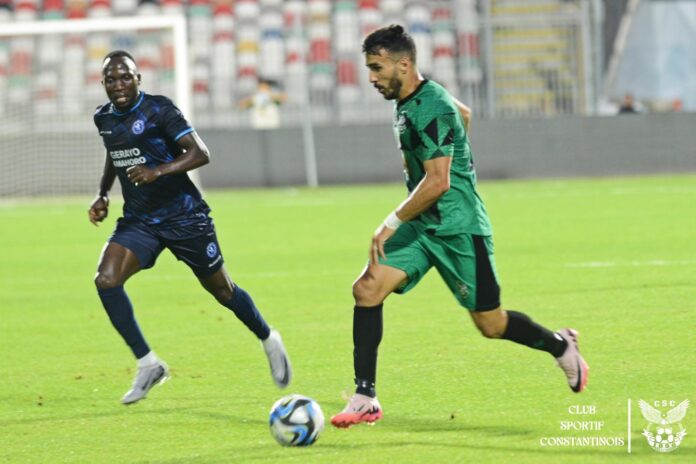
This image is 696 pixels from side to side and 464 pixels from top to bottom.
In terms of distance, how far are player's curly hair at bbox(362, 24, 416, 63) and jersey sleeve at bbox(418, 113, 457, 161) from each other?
34cm

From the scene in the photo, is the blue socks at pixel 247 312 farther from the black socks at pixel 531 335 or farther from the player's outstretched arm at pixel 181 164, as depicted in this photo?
the black socks at pixel 531 335

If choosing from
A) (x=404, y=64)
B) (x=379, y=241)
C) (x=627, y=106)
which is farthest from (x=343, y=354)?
(x=627, y=106)

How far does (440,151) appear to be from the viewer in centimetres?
661

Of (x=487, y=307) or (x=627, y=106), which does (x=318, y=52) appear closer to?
(x=627, y=106)

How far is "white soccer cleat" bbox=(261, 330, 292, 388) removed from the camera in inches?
313

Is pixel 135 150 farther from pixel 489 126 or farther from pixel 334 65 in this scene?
pixel 334 65

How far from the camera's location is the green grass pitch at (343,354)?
648 cm

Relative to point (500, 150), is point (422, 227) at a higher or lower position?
higher

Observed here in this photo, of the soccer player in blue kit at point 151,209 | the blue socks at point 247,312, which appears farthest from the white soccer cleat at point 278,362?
the blue socks at point 247,312

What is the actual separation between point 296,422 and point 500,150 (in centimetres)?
2303

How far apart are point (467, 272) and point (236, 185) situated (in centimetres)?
2277

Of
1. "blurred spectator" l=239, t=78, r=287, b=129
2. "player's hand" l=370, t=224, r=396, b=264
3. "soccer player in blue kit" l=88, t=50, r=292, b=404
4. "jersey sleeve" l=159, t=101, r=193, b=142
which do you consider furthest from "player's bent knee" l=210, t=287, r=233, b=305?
"blurred spectator" l=239, t=78, r=287, b=129

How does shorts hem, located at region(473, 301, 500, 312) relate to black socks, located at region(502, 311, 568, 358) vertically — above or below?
above

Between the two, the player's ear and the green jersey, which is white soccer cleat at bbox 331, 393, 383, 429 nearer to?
the green jersey
